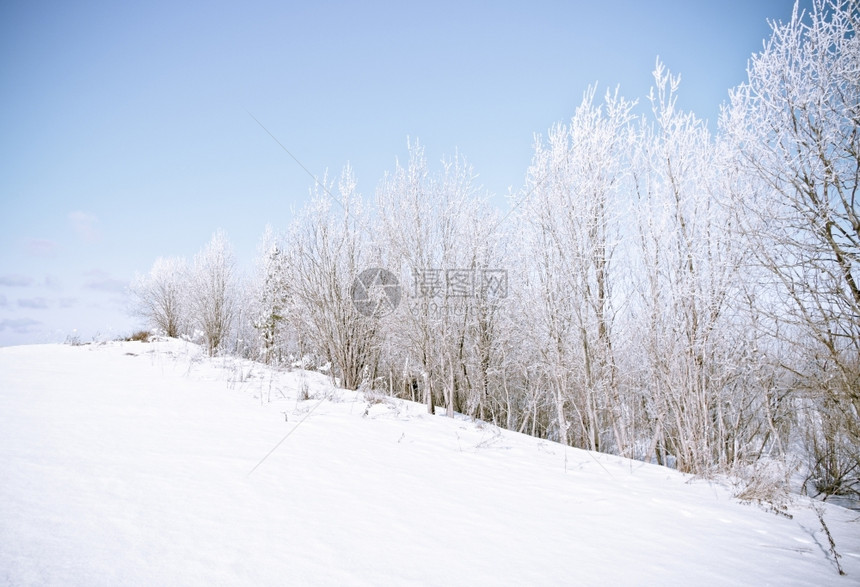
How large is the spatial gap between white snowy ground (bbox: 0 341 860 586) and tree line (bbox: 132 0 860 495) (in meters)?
1.98

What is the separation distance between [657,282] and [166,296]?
87.2ft

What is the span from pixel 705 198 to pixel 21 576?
8183 mm

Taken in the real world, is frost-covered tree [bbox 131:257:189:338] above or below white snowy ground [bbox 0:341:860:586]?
above

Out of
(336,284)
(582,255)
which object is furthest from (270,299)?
(582,255)

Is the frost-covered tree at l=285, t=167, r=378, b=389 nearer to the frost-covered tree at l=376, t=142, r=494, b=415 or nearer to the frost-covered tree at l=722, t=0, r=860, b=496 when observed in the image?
the frost-covered tree at l=376, t=142, r=494, b=415

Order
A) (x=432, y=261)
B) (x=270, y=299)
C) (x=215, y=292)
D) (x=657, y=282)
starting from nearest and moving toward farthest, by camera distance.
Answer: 1. (x=657, y=282)
2. (x=432, y=261)
3. (x=215, y=292)
4. (x=270, y=299)

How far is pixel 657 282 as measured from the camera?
6609mm

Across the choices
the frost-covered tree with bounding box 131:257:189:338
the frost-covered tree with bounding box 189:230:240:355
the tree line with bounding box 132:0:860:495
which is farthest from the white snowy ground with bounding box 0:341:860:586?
the frost-covered tree with bounding box 131:257:189:338

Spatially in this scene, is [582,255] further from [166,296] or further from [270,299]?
[166,296]

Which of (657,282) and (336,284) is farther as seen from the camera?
(336,284)

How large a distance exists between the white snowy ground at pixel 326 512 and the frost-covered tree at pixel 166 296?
856 inches

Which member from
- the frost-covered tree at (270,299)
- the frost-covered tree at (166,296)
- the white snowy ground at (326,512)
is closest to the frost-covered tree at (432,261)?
the white snowy ground at (326,512)

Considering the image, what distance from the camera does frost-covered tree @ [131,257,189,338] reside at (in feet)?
77.5

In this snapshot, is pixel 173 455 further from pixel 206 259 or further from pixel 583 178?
pixel 206 259
